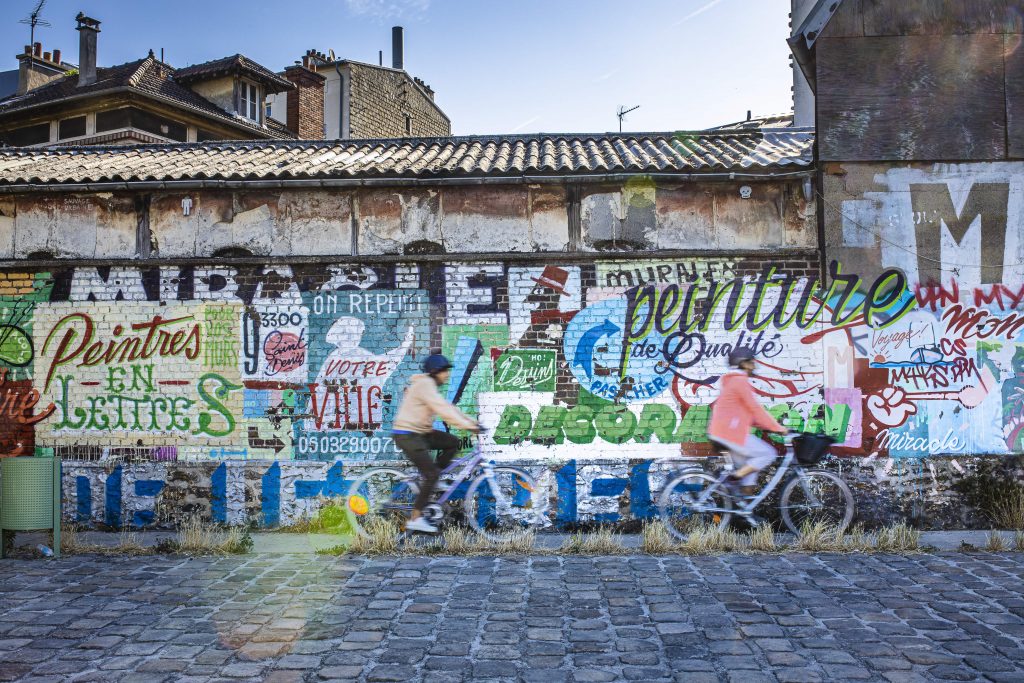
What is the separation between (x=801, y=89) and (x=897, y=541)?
8.55 metres

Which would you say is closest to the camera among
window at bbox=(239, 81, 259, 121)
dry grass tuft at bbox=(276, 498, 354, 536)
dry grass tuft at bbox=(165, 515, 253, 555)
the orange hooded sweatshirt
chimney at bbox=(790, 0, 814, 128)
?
dry grass tuft at bbox=(165, 515, 253, 555)

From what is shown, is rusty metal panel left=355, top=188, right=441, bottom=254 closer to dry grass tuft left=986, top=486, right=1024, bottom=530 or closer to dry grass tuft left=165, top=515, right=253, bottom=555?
dry grass tuft left=165, top=515, right=253, bottom=555

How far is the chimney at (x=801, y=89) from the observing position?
13.0 metres

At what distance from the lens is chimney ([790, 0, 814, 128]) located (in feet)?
42.5

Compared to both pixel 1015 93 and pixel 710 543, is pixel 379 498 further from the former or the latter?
pixel 1015 93

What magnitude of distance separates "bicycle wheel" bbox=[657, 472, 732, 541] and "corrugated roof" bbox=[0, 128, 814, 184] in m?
3.54

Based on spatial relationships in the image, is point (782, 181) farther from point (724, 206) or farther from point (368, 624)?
point (368, 624)

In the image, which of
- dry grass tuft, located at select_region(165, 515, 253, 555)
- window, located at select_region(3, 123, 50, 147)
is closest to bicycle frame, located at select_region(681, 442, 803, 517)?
dry grass tuft, located at select_region(165, 515, 253, 555)

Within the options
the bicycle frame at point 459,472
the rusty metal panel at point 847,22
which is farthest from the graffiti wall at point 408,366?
the rusty metal panel at point 847,22

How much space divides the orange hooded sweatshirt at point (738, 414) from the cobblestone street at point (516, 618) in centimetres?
123

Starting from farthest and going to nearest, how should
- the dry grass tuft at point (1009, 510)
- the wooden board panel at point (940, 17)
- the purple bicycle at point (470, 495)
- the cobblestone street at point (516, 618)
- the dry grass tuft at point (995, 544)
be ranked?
the wooden board panel at point (940, 17) < the dry grass tuft at point (1009, 510) < the purple bicycle at point (470, 495) < the dry grass tuft at point (995, 544) < the cobblestone street at point (516, 618)

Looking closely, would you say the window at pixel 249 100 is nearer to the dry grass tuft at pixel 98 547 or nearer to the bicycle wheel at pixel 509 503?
the dry grass tuft at pixel 98 547

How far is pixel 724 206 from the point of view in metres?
9.41

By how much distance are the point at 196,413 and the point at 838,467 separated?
7.67 meters
